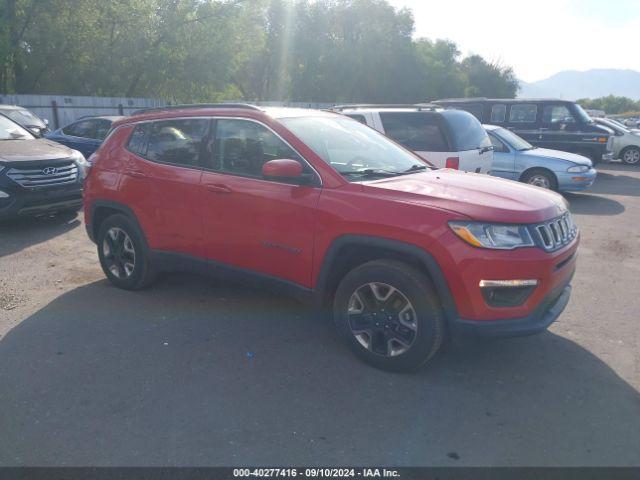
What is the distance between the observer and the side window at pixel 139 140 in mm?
5054

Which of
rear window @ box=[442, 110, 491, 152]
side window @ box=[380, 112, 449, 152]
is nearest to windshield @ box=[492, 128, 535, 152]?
rear window @ box=[442, 110, 491, 152]

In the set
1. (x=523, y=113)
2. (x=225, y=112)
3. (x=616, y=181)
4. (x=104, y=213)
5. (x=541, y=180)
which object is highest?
(x=225, y=112)

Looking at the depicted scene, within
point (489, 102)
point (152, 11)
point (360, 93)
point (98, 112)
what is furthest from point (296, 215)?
point (360, 93)

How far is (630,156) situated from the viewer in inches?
716

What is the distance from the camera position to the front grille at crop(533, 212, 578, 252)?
3.42m

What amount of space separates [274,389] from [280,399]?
129mm

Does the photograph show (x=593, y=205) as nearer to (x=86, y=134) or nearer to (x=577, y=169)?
(x=577, y=169)

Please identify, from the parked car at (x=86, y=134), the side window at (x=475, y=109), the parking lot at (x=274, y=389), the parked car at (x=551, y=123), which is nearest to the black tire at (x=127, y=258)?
the parking lot at (x=274, y=389)

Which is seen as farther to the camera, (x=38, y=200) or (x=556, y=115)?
(x=556, y=115)

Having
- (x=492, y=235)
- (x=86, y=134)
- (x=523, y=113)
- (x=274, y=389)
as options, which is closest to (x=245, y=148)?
(x=274, y=389)

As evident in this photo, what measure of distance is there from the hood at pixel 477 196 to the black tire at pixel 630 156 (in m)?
16.7

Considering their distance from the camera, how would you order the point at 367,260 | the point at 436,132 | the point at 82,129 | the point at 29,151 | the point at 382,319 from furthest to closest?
1. the point at 82,129
2. the point at 29,151
3. the point at 436,132
4. the point at 367,260
5. the point at 382,319

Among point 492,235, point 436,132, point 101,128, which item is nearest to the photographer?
point 492,235

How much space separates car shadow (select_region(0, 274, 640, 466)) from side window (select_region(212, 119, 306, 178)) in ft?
4.33
